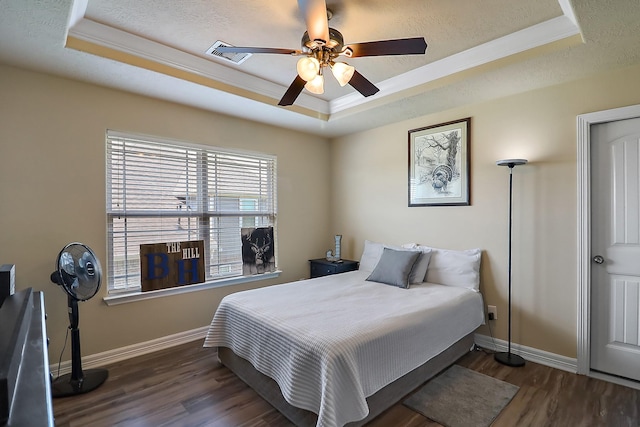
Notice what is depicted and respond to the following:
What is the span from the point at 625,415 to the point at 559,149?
199cm

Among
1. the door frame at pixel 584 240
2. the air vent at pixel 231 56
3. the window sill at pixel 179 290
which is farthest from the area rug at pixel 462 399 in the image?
the air vent at pixel 231 56

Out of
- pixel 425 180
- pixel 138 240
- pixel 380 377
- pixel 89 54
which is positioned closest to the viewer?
pixel 380 377

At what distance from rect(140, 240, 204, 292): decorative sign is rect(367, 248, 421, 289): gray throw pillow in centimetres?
184

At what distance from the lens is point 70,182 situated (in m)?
2.69

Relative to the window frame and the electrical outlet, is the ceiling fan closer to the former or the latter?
the window frame

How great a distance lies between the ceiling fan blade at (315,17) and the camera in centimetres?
166

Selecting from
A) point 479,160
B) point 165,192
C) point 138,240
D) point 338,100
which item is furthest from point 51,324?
point 479,160

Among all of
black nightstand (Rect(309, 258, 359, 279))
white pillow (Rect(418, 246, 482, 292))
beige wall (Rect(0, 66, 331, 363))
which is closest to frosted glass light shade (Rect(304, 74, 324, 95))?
beige wall (Rect(0, 66, 331, 363))

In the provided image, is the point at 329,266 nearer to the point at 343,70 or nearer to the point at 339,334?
the point at 339,334

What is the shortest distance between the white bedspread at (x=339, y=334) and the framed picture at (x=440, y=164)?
100cm

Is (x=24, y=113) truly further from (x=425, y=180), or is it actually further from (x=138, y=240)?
(x=425, y=180)

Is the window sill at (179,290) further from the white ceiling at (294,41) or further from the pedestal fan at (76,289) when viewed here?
the white ceiling at (294,41)

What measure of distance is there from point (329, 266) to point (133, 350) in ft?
7.37

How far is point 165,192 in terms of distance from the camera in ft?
10.7
